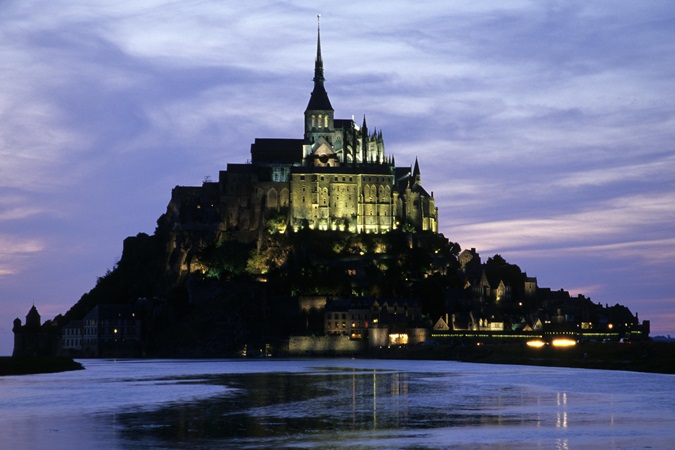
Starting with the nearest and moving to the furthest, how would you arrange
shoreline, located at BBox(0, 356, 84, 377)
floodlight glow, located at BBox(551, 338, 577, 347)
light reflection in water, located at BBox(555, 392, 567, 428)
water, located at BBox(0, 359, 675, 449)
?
water, located at BBox(0, 359, 675, 449), light reflection in water, located at BBox(555, 392, 567, 428), shoreline, located at BBox(0, 356, 84, 377), floodlight glow, located at BBox(551, 338, 577, 347)

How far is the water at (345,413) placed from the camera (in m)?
41.0

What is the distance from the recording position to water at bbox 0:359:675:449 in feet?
134

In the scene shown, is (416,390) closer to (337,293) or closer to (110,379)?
(110,379)

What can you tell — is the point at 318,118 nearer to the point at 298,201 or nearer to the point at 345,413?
the point at 298,201

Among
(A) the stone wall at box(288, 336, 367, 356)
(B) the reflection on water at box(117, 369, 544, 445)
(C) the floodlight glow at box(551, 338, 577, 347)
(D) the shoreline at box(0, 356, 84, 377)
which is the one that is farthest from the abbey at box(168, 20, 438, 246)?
(B) the reflection on water at box(117, 369, 544, 445)

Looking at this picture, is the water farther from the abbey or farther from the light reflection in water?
the abbey

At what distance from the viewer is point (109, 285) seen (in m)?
174

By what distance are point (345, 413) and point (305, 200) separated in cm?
11939

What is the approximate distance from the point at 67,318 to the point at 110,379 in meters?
88.9

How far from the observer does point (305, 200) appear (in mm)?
171250

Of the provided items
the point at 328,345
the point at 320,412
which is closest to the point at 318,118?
the point at 328,345

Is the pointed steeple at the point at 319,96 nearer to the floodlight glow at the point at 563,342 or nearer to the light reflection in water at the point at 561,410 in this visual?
the floodlight glow at the point at 563,342

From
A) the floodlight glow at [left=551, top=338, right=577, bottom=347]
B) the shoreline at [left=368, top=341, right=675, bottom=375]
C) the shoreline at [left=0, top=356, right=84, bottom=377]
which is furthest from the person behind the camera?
the floodlight glow at [left=551, top=338, right=577, bottom=347]

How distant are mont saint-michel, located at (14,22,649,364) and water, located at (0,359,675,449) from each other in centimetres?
6142
